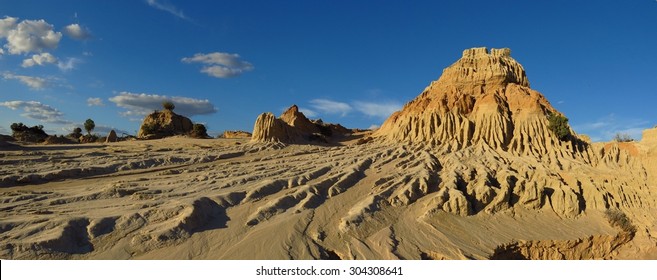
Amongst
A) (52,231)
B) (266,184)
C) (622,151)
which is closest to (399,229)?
(266,184)

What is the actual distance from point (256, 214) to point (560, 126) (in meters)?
19.2

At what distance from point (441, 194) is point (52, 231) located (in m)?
11.5

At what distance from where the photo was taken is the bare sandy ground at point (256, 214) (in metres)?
9.28

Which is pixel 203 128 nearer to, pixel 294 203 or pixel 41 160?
pixel 41 160

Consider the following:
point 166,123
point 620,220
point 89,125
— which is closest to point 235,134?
point 166,123

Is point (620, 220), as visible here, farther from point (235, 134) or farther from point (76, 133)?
point (76, 133)

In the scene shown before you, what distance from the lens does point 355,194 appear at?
46.8ft

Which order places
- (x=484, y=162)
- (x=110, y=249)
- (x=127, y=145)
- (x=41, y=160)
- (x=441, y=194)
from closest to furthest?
(x=110, y=249)
(x=441, y=194)
(x=41, y=160)
(x=484, y=162)
(x=127, y=145)

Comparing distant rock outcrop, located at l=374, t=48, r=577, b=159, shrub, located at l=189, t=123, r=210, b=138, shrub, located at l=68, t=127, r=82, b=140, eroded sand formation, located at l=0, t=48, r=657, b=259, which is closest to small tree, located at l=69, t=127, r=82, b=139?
shrub, located at l=68, t=127, r=82, b=140

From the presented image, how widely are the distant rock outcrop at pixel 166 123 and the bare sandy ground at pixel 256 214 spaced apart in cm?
1603

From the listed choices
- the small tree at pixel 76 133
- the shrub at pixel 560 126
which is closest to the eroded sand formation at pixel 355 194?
the shrub at pixel 560 126

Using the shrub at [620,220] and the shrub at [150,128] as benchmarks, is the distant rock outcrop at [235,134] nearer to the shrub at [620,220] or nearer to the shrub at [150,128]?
the shrub at [150,128]

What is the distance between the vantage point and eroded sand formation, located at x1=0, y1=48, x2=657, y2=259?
966cm
